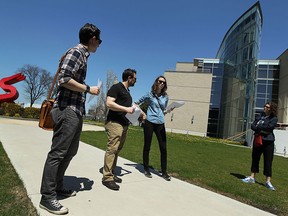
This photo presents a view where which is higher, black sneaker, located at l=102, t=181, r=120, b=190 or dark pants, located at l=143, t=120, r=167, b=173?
dark pants, located at l=143, t=120, r=167, b=173

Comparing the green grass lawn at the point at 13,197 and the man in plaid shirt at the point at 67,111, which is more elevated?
the man in plaid shirt at the point at 67,111

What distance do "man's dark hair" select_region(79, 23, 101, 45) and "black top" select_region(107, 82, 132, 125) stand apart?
1.11m

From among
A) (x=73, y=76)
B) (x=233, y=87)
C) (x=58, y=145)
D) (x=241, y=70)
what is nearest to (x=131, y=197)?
(x=58, y=145)

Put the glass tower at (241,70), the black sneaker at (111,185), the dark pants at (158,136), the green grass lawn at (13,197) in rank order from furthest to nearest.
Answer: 1. the glass tower at (241,70)
2. the dark pants at (158,136)
3. the black sneaker at (111,185)
4. the green grass lawn at (13,197)

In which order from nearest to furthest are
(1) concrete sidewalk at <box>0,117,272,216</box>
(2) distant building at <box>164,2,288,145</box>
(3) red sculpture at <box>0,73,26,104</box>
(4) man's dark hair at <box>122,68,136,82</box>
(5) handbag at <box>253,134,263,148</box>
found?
(1) concrete sidewalk at <box>0,117,272,216</box>, (4) man's dark hair at <box>122,68,136,82</box>, (5) handbag at <box>253,134,263,148</box>, (3) red sculpture at <box>0,73,26,104</box>, (2) distant building at <box>164,2,288,145</box>

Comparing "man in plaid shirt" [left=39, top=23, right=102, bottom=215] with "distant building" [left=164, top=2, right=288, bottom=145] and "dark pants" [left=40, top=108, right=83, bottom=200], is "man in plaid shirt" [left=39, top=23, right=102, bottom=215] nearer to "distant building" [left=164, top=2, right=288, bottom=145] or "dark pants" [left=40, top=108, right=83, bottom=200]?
"dark pants" [left=40, top=108, right=83, bottom=200]

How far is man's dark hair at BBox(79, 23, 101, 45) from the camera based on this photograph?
3.22 metres

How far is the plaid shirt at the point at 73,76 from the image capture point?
2.99m

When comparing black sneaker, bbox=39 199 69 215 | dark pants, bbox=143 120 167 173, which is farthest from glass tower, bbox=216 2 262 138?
black sneaker, bbox=39 199 69 215

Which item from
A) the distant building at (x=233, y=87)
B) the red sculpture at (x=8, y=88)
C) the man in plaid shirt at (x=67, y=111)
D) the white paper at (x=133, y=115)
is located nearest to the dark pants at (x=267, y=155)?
the white paper at (x=133, y=115)

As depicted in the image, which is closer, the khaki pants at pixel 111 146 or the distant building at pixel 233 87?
the khaki pants at pixel 111 146

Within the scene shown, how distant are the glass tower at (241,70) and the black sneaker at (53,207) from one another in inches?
1127

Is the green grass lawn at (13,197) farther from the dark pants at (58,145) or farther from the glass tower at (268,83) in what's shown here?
the glass tower at (268,83)

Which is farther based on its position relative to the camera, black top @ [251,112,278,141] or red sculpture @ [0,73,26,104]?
red sculpture @ [0,73,26,104]
